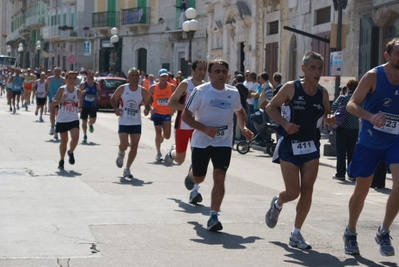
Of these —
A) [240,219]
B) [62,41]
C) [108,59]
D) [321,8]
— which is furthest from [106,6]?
[240,219]

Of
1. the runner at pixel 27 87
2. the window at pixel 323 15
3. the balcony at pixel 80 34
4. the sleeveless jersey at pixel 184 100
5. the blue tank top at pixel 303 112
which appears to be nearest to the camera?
the blue tank top at pixel 303 112

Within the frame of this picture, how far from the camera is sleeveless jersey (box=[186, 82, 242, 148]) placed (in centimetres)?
880

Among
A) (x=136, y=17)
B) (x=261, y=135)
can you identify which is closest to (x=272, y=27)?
(x=261, y=135)

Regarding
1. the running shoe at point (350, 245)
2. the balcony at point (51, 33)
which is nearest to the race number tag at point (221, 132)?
the running shoe at point (350, 245)

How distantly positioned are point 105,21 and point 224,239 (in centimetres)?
4899

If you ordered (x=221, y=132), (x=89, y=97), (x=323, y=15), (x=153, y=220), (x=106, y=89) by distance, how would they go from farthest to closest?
(x=106, y=89)
(x=323, y=15)
(x=89, y=97)
(x=153, y=220)
(x=221, y=132)

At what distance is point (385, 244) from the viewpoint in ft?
23.6

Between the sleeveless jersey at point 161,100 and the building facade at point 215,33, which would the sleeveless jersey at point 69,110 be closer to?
the sleeveless jersey at point 161,100

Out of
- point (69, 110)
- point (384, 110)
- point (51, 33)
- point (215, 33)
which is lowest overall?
point (69, 110)

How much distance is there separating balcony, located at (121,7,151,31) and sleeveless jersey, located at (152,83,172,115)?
34530 millimetres

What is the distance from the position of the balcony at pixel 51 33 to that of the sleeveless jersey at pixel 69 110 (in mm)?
54203

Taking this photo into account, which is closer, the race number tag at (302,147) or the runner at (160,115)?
the race number tag at (302,147)

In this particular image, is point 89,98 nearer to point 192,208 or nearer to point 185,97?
point 185,97

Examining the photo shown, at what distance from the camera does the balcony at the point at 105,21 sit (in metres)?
55.1
